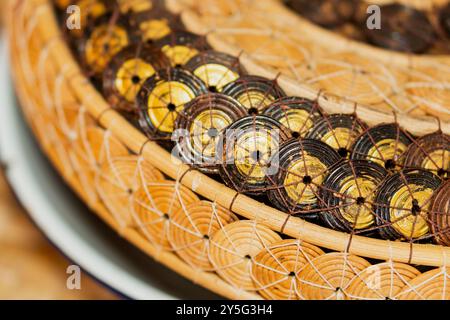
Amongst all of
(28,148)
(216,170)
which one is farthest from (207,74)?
(28,148)

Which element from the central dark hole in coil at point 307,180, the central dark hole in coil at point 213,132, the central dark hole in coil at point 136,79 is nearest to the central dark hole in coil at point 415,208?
the central dark hole in coil at point 307,180

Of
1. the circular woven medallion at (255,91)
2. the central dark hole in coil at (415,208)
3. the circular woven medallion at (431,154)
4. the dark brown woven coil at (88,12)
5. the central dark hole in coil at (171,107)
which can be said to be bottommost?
the central dark hole in coil at (415,208)

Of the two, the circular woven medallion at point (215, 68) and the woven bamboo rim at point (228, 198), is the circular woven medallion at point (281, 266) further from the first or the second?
the circular woven medallion at point (215, 68)

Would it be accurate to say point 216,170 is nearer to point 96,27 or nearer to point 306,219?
point 306,219

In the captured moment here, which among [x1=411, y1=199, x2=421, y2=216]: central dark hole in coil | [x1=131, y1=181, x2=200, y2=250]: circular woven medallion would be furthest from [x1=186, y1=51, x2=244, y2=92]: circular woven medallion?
[x1=411, y1=199, x2=421, y2=216]: central dark hole in coil

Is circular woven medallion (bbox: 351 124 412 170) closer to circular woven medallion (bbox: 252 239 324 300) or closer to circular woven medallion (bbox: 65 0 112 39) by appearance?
circular woven medallion (bbox: 252 239 324 300)

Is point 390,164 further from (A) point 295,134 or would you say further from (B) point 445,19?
(B) point 445,19

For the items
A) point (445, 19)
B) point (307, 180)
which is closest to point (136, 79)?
point (307, 180)
